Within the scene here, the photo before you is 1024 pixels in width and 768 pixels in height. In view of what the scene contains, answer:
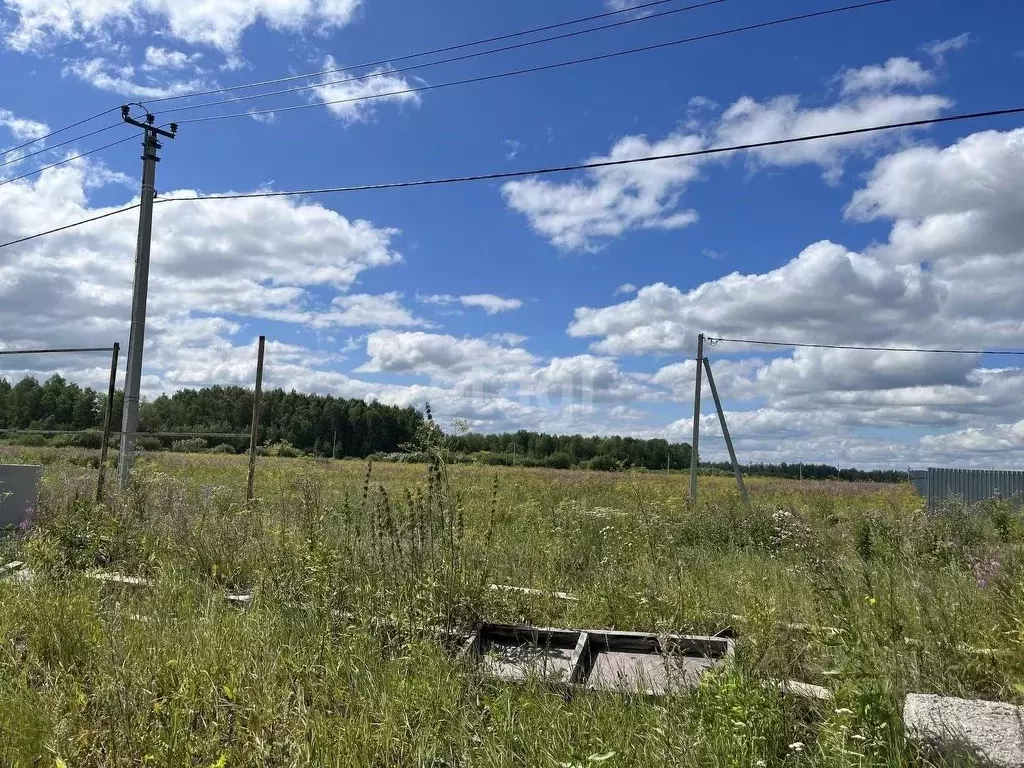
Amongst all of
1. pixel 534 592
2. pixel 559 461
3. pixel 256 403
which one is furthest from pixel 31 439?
pixel 559 461

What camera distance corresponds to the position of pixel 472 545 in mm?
5566

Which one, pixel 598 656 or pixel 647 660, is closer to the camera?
pixel 647 660

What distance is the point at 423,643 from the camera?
13.2ft

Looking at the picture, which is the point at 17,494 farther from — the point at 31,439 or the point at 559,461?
the point at 559,461

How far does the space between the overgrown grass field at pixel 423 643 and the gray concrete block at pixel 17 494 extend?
118 cm

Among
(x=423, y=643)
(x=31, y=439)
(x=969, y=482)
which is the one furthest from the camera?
(x=969, y=482)

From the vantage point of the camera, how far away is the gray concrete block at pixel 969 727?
2.88 meters

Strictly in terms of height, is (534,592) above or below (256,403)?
below

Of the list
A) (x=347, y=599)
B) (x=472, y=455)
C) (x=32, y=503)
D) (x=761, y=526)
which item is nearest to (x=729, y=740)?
(x=347, y=599)

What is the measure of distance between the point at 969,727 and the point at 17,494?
9.72 meters

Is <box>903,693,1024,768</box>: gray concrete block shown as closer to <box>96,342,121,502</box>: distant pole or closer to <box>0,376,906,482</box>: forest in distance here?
<box>0,376,906,482</box>: forest in distance

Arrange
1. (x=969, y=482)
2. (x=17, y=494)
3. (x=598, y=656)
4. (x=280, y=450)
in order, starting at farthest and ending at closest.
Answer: (x=969, y=482)
(x=280, y=450)
(x=17, y=494)
(x=598, y=656)

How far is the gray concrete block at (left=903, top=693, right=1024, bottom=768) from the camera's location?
9.46 feet

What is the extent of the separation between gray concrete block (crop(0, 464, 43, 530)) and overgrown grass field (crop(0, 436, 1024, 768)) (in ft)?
3.86
